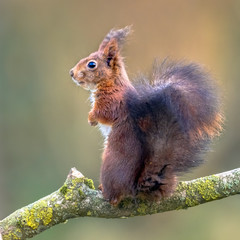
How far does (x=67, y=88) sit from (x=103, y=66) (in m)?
3.75

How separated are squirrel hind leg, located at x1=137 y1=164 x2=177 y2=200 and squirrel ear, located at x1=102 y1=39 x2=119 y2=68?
0.46 metres

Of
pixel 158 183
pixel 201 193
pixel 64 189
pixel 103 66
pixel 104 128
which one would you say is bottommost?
pixel 201 193

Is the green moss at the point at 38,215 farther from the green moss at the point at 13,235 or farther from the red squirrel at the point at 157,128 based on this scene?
the red squirrel at the point at 157,128

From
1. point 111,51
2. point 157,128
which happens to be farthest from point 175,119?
point 111,51

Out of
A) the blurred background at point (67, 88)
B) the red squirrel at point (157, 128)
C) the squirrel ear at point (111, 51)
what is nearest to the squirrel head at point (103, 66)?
the squirrel ear at point (111, 51)

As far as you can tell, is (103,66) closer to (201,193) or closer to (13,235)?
(201,193)

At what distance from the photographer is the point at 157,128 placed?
2018 millimetres

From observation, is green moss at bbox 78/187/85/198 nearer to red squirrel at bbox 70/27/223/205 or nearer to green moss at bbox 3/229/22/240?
red squirrel at bbox 70/27/223/205

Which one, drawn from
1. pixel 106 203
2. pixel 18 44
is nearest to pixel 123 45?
pixel 106 203

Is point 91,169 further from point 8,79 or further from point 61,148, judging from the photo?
point 8,79

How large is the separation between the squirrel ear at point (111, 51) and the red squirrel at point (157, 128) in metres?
0.15

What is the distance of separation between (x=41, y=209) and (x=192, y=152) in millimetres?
542

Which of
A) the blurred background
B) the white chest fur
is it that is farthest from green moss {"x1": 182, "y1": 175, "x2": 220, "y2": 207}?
the blurred background

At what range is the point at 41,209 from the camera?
7.00ft
